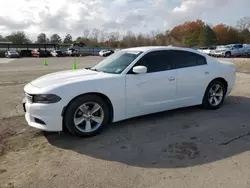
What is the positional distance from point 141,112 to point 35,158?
2.11 meters

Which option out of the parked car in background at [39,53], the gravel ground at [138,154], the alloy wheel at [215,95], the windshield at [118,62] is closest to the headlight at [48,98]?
the gravel ground at [138,154]

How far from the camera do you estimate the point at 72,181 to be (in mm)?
3010

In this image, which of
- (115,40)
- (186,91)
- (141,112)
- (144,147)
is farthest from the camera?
(115,40)

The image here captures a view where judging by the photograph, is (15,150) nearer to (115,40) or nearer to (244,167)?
(244,167)

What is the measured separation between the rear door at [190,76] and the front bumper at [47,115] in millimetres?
2530

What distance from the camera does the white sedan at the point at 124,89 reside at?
4.09 m

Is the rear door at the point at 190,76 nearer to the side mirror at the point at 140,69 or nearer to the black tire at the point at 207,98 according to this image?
the black tire at the point at 207,98

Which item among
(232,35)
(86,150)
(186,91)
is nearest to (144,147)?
(86,150)

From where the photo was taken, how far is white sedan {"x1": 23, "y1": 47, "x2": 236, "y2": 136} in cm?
409

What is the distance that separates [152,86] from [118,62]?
2.88 ft

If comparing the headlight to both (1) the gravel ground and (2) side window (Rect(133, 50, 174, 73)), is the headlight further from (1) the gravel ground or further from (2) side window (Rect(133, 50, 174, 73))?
(2) side window (Rect(133, 50, 174, 73))

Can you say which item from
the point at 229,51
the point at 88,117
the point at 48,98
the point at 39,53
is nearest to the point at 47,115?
the point at 48,98

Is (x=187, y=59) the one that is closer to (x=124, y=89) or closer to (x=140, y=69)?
(x=140, y=69)

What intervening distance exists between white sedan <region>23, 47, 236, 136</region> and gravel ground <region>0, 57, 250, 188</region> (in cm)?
33
